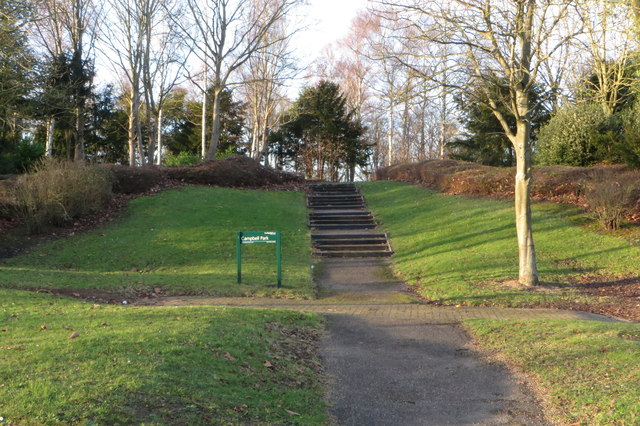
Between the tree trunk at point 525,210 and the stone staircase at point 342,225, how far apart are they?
512cm

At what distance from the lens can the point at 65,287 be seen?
12016 millimetres

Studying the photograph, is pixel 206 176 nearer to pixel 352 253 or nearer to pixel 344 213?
pixel 344 213

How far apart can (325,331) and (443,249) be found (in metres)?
8.07

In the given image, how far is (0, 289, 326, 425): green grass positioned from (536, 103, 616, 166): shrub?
18.7 metres

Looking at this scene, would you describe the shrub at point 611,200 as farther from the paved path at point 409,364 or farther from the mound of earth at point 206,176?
the mound of earth at point 206,176

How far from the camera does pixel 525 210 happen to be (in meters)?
13.0

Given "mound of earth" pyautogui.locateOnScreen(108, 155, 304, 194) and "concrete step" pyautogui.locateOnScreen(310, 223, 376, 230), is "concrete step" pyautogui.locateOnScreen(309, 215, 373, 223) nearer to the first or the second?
"concrete step" pyautogui.locateOnScreen(310, 223, 376, 230)

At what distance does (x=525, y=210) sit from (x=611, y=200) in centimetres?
474

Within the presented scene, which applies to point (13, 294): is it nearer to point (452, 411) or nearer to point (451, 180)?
point (452, 411)

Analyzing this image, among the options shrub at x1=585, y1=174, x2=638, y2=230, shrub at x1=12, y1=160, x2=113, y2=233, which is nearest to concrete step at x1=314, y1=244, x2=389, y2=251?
Result: shrub at x1=585, y1=174, x2=638, y2=230

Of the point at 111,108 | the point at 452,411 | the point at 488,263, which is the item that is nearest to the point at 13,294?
the point at 452,411

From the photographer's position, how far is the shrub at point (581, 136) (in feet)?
76.1

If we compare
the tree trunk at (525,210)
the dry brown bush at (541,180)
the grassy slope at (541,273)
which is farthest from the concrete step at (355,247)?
the dry brown bush at (541,180)

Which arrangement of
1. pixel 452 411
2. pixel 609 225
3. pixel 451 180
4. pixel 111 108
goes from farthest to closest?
pixel 111 108 < pixel 451 180 < pixel 609 225 < pixel 452 411
